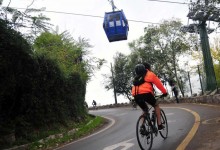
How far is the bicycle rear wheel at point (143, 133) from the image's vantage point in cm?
720

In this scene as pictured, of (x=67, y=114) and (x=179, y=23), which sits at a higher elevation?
(x=179, y=23)

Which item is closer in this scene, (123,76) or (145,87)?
(145,87)

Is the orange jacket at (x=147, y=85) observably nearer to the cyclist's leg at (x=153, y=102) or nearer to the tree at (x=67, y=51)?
the cyclist's leg at (x=153, y=102)

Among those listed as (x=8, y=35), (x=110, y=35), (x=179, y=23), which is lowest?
(x=8, y=35)

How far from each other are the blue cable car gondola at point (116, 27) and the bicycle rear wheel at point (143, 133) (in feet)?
42.4

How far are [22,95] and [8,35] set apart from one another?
10.6 ft

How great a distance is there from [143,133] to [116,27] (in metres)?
13.7

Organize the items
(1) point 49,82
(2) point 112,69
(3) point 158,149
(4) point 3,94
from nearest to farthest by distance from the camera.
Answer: (3) point 158,149 < (4) point 3,94 < (1) point 49,82 < (2) point 112,69

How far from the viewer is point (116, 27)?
20234 mm

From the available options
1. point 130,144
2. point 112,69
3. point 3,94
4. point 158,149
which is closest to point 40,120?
point 3,94

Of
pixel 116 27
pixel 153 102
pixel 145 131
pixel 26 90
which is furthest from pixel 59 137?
pixel 116 27

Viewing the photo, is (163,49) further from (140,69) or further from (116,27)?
(140,69)

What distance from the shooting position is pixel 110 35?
66.5 ft

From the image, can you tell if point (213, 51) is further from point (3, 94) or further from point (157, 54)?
point (3, 94)
